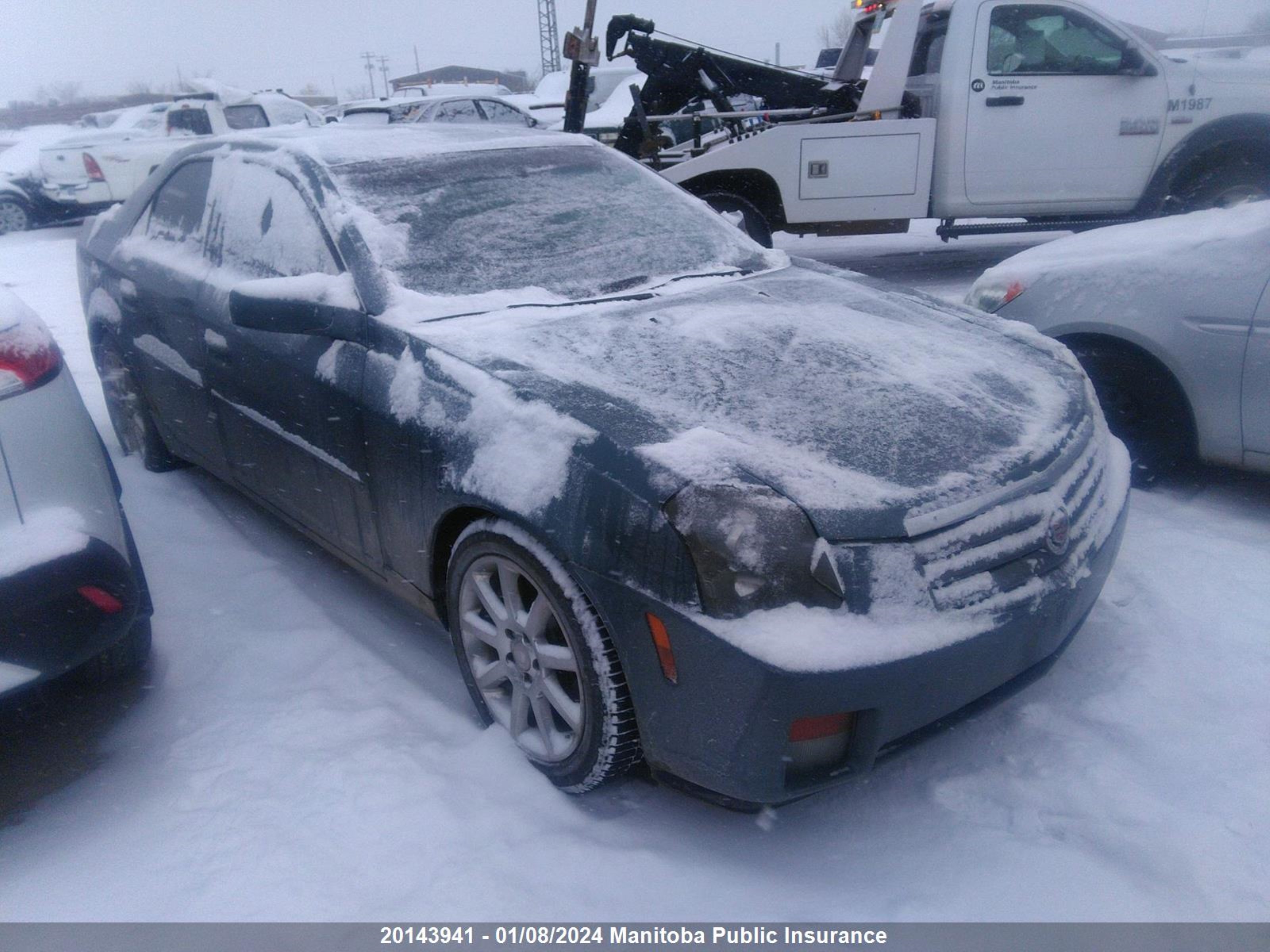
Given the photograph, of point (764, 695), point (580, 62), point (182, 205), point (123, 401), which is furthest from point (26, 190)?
point (764, 695)

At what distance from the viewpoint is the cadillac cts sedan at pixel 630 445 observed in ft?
5.92

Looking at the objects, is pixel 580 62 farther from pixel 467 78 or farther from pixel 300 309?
pixel 467 78

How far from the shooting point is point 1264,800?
6.90 feet

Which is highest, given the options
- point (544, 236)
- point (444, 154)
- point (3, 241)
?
point (444, 154)

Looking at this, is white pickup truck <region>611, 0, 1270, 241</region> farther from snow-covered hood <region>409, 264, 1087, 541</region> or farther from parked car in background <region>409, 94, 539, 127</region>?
parked car in background <region>409, 94, 539, 127</region>

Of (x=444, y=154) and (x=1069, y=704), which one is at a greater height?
(x=444, y=154)

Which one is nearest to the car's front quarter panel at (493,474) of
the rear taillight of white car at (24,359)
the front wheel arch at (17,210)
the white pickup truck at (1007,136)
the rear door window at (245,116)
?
the rear taillight of white car at (24,359)

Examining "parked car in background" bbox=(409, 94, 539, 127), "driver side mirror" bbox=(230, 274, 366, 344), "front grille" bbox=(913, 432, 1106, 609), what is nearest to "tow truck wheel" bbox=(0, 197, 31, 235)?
"parked car in background" bbox=(409, 94, 539, 127)

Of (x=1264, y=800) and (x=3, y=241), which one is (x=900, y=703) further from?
(x=3, y=241)

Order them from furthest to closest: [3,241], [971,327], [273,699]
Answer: [3,241] < [971,327] < [273,699]

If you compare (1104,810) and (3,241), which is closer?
(1104,810)

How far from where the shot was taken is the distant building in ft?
115

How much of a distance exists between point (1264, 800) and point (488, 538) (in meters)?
1.89

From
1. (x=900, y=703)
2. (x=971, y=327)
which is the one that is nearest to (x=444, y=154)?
(x=971, y=327)
